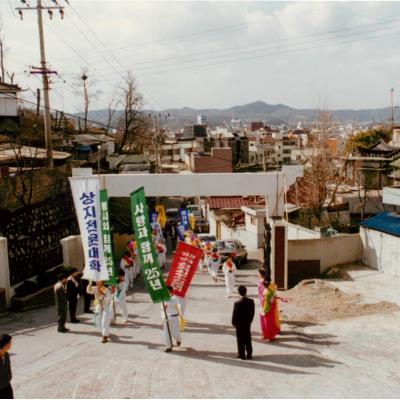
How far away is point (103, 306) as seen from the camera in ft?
34.4

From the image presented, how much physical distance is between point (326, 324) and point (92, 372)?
227 inches

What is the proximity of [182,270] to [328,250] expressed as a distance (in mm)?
8087

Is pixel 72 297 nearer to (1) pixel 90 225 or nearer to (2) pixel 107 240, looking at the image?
(2) pixel 107 240

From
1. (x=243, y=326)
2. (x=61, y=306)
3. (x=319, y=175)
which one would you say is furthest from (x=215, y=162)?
(x=243, y=326)

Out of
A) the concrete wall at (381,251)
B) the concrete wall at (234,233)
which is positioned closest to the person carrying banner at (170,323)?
the concrete wall at (381,251)

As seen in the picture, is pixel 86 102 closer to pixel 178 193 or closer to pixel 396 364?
pixel 178 193

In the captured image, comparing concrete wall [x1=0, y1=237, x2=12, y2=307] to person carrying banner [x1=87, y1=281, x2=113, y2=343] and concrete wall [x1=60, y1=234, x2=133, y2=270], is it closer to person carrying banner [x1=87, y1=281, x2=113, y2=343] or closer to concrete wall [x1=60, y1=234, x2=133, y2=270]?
concrete wall [x1=60, y1=234, x2=133, y2=270]

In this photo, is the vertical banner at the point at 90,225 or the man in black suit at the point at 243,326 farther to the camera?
the vertical banner at the point at 90,225

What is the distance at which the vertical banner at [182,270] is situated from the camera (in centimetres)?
1062

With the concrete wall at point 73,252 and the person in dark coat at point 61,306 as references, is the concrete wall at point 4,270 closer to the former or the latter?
the concrete wall at point 73,252

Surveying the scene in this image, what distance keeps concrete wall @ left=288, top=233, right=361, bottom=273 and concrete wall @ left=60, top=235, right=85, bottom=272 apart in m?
7.98

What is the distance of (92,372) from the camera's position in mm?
8242

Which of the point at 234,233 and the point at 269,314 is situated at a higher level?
the point at 269,314

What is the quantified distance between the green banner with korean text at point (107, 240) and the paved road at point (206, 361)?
1.36m
